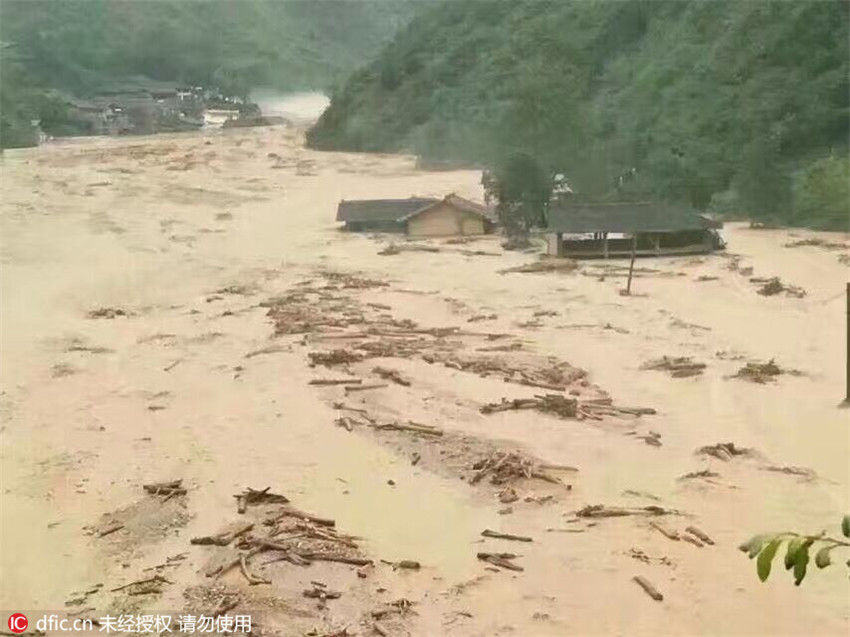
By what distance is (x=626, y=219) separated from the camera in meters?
27.7

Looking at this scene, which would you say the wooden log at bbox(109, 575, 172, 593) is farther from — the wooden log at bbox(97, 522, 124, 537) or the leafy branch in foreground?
the leafy branch in foreground

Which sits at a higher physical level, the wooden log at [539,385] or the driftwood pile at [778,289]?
the driftwood pile at [778,289]

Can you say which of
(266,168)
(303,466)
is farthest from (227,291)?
(266,168)

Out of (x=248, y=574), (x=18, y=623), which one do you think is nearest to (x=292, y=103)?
(x=248, y=574)

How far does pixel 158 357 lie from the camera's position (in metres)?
18.0

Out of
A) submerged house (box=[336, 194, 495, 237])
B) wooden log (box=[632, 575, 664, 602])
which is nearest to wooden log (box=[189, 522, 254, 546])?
wooden log (box=[632, 575, 664, 602])

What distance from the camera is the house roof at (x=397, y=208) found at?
107 feet

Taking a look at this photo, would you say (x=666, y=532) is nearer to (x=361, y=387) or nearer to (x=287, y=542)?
(x=287, y=542)

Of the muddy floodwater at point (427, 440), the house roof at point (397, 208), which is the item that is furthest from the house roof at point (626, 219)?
the house roof at point (397, 208)

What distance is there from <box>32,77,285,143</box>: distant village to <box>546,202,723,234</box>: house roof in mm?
42555

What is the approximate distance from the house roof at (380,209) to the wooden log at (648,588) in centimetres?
2411

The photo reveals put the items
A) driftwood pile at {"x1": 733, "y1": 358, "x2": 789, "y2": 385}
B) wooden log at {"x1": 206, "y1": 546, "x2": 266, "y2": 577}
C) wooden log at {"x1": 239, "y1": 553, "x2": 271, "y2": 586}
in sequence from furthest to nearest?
driftwood pile at {"x1": 733, "y1": 358, "x2": 789, "y2": 385} < wooden log at {"x1": 206, "y1": 546, "x2": 266, "y2": 577} < wooden log at {"x1": 239, "y1": 553, "x2": 271, "y2": 586}

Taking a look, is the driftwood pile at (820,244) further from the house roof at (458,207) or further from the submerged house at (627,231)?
the house roof at (458,207)

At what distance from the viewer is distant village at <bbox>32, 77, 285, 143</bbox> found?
68.2 meters
